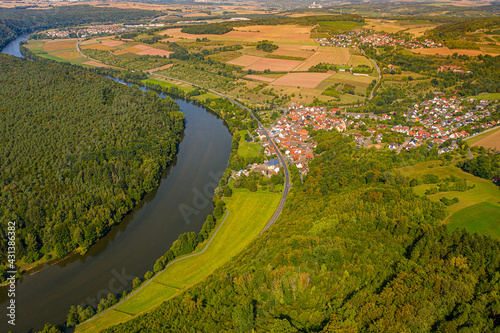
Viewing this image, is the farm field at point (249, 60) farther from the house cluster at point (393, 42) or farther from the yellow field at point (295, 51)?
the house cluster at point (393, 42)

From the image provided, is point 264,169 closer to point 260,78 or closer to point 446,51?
point 260,78

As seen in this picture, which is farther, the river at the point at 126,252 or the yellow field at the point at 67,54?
the yellow field at the point at 67,54

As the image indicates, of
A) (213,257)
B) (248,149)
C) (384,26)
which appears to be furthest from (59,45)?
(213,257)

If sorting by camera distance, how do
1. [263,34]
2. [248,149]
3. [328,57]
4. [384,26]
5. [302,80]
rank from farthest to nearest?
[263,34], [384,26], [328,57], [302,80], [248,149]

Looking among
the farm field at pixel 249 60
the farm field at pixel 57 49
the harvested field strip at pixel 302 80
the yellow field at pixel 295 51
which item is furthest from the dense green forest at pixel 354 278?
the farm field at pixel 57 49

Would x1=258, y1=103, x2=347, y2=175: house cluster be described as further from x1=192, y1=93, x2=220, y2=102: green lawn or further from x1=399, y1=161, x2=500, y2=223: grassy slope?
x1=192, y1=93, x2=220, y2=102: green lawn

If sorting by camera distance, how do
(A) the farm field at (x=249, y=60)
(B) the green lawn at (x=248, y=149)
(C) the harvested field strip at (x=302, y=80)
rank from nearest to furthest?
1. (B) the green lawn at (x=248, y=149)
2. (A) the farm field at (x=249, y=60)
3. (C) the harvested field strip at (x=302, y=80)

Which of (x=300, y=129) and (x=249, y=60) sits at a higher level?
(x=249, y=60)

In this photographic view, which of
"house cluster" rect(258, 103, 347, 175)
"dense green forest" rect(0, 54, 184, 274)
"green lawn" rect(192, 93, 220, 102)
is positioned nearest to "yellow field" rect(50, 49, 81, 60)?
"dense green forest" rect(0, 54, 184, 274)
